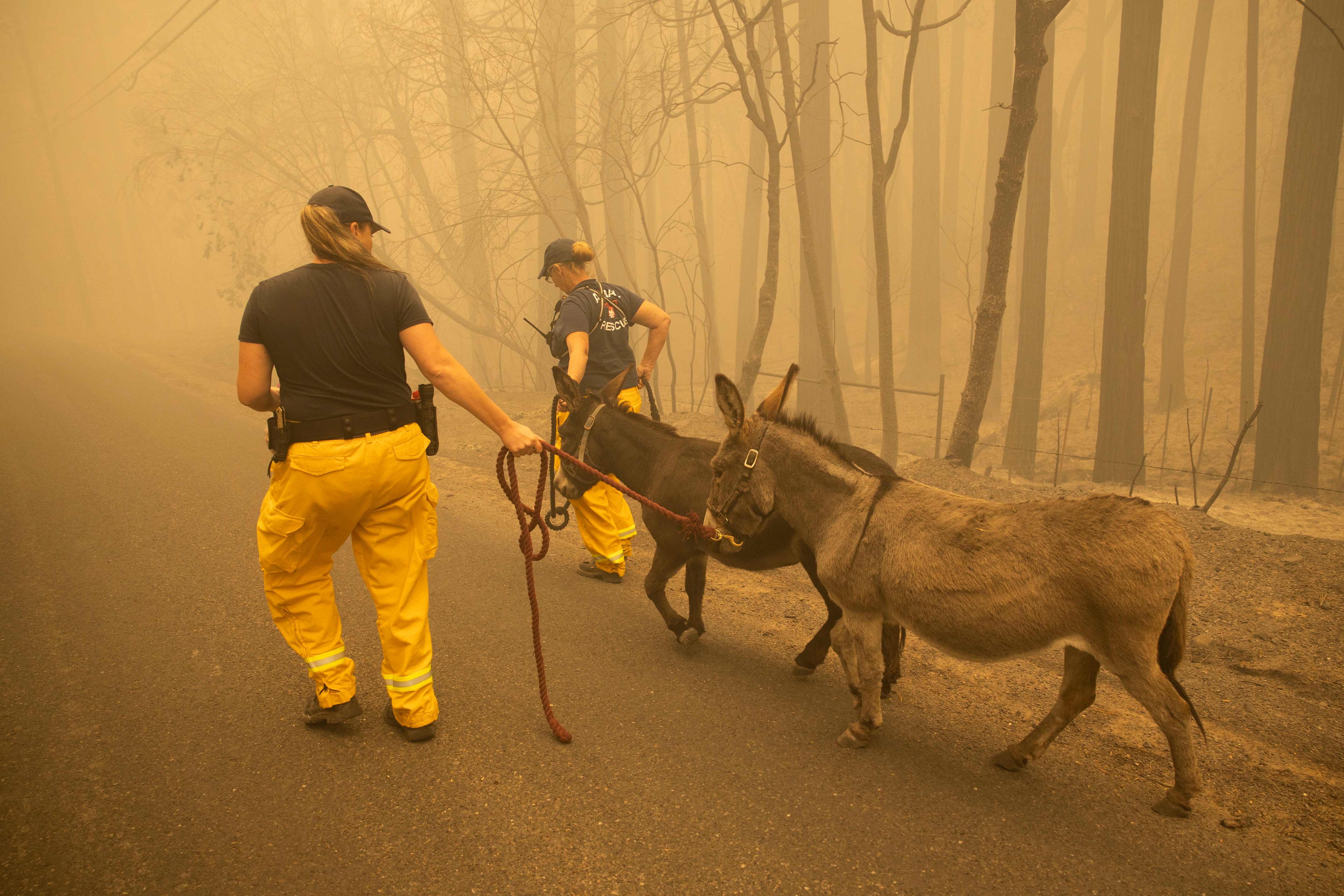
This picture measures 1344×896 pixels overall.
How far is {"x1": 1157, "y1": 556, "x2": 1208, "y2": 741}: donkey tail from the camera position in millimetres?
2781

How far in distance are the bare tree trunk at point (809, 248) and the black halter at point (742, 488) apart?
6.54 metres

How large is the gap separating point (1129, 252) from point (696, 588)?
9.30 m

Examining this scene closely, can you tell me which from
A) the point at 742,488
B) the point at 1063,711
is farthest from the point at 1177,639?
the point at 742,488

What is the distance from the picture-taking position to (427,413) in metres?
3.33

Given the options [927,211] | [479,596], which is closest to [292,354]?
[479,596]

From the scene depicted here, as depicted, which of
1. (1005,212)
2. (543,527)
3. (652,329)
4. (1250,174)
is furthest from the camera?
(1250,174)

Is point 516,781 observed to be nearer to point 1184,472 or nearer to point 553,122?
point 1184,472

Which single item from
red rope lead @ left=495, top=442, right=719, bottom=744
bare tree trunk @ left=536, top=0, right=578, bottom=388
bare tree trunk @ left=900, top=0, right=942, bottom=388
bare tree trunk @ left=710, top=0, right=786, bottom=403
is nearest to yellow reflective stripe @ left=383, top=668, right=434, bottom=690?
red rope lead @ left=495, top=442, right=719, bottom=744

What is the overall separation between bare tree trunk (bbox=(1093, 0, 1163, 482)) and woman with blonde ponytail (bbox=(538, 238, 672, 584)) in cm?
776

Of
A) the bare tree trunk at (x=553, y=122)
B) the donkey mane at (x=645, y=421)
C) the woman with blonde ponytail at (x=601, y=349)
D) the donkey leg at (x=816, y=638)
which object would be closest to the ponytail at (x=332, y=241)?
the donkey mane at (x=645, y=421)

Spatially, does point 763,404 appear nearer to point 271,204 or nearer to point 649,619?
point 649,619

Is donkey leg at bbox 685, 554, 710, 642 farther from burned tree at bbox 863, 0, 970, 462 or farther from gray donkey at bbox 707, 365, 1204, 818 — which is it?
burned tree at bbox 863, 0, 970, 462

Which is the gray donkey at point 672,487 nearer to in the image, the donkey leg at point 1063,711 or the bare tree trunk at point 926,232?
the donkey leg at point 1063,711

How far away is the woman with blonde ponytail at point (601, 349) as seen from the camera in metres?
5.22
